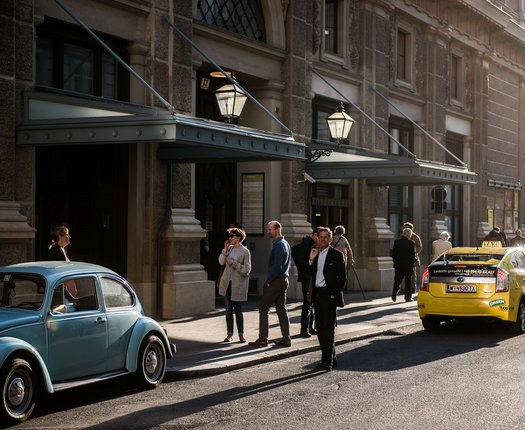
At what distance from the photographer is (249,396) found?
10133 millimetres

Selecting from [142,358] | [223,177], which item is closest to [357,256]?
[223,177]

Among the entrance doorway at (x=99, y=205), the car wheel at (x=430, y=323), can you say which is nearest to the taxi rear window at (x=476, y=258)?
the car wheel at (x=430, y=323)

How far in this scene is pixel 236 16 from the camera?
20891mm

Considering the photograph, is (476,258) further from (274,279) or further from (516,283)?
(274,279)

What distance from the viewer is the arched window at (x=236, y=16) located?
65.0ft

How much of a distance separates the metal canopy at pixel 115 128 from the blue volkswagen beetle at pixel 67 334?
12.7ft

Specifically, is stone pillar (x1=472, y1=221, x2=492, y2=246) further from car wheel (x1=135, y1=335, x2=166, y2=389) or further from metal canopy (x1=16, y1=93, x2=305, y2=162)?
car wheel (x1=135, y1=335, x2=166, y2=389)

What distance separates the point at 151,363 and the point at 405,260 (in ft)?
39.5

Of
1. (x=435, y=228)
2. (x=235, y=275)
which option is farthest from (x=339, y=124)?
(x=435, y=228)

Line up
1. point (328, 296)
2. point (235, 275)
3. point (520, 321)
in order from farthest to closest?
point (520, 321) < point (235, 275) < point (328, 296)

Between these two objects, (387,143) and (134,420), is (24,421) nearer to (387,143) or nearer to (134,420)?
(134,420)

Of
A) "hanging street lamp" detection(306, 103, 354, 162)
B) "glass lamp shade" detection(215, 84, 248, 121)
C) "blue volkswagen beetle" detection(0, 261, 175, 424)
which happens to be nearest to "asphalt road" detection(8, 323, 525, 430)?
"blue volkswagen beetle" detection(0, 261, 175, 424)

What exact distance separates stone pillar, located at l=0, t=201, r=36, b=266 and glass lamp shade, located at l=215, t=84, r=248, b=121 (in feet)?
15.5

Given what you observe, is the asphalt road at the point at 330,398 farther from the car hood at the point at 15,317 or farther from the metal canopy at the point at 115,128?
the metal canopy at the point at 115,128
